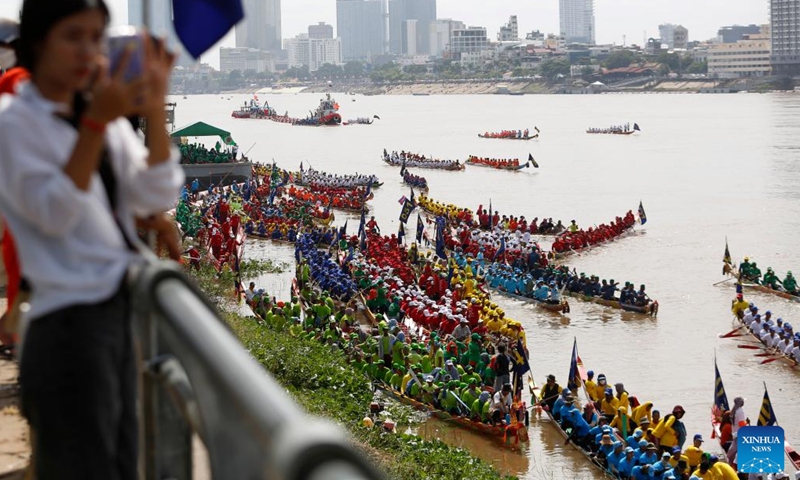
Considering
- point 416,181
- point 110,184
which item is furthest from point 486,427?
point 416,181

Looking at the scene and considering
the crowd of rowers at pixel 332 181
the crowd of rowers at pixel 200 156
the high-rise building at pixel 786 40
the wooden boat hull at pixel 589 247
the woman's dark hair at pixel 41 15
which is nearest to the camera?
the woman's dark hair at pixel 41 15

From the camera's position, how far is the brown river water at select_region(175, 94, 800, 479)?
47.5ft

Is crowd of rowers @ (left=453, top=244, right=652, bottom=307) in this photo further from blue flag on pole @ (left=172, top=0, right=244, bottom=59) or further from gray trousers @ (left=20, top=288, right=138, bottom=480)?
gray trousers @ (left=20, top=288, right=138, bottom=480)

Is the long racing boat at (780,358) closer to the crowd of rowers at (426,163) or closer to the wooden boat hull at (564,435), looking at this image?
the wooden boat hull at (564,435)

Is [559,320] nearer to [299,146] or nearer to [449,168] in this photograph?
[449,168]

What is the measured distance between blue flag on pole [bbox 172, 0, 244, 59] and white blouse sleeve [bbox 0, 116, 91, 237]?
2480 millimetres

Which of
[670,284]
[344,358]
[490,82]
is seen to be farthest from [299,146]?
[490,82]

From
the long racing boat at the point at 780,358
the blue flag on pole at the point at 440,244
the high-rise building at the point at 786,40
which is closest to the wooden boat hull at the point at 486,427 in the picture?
the long racing boat at the point at 780,358

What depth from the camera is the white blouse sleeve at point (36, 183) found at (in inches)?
75.1

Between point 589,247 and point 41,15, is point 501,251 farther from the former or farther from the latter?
point 41,15

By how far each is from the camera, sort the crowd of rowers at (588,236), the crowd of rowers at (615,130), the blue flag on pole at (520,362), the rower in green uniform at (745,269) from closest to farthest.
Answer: the blue flag on pole at (520,362) < the rower in green uniform at (745,269) < the crowd of rowers at (588,236) < the crowd of rowers at (615,130)

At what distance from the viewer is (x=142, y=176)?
81.7 inches

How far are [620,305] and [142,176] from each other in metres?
Result: 17.4

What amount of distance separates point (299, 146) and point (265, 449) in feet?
209
